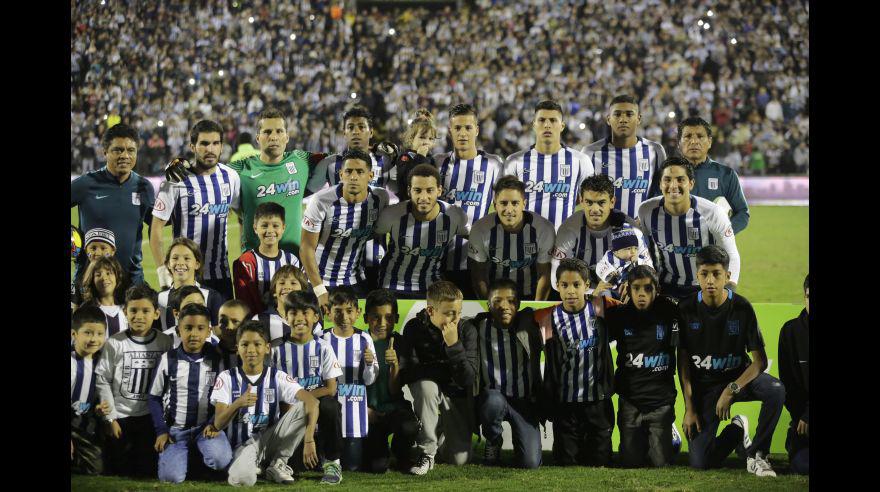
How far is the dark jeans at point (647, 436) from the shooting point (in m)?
5.78

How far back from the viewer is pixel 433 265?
6.66m

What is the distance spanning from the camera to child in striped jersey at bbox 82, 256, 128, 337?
6164 millimetres

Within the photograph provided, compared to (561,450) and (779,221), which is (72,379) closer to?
(561,450)

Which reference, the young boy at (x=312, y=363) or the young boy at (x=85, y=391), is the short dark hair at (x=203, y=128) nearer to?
the young boy at (x=85, y=391)

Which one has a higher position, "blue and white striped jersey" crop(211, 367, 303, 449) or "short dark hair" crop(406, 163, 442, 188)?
"short dark hair" crop(406, 163, 442, 188)

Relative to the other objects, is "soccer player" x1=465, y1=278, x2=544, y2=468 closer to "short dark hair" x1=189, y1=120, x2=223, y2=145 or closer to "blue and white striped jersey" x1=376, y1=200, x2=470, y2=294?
"blue and white striped jersey" x1=376, y1=200, x2=470, y2=294

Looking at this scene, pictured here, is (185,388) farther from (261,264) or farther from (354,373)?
(261,264)

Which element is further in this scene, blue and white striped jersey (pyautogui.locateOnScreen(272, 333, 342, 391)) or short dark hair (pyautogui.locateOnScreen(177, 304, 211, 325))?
blue and white striped jersey (pyautogui.locateOnScreen(272, 333, 342, 391))

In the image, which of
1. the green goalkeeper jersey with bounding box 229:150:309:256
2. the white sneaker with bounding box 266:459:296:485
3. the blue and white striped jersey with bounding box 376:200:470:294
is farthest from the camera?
the green goalkeeper jersey with bounding box 229:150:309:256

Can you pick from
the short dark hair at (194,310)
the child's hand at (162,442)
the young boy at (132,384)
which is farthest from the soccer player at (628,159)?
the child's hand at (162,442)

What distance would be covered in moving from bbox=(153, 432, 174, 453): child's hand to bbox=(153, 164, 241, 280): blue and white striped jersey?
1.72 meters

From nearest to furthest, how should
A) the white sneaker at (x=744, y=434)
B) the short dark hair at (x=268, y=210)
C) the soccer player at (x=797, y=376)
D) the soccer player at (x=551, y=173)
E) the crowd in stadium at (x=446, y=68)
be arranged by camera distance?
the soccer player at (x=797, y=376) < the white sneaker at (x=744, y=434) < the short dark hair at (x=268, y=210) < the soccer player at (x=551, y=173) < the crowd in stadium at (x=446, y=68)

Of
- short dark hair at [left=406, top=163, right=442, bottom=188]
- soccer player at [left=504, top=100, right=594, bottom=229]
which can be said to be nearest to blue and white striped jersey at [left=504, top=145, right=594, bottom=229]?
soccer player at [left=504, top=100, right=594, bottom=229]

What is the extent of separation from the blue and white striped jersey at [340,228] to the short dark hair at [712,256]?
212cm
